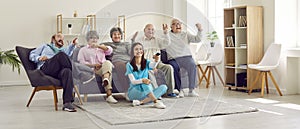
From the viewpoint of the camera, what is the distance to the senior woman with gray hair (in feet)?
13.8

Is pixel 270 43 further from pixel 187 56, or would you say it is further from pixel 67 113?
pixel 67 113

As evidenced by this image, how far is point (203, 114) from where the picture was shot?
4164 millimetres

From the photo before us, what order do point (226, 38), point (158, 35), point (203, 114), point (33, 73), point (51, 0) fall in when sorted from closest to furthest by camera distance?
point (158, 35), point (203, 114), point (33, 73), point (226, 38), point (51, 0)

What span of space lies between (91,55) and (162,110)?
36.0 inches

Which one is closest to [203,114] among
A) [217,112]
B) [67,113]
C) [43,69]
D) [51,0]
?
[217,112]

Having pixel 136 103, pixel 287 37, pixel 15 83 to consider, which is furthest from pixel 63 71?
pixel 15 83

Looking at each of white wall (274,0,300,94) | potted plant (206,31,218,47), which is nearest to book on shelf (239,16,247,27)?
white wall (274,0,300,94)

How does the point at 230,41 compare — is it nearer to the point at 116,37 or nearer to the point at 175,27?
the point at 116,37

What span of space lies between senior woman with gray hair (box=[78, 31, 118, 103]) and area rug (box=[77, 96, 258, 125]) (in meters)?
0.24

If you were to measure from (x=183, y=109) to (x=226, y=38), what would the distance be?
2394 millimetres

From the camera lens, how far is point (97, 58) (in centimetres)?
440

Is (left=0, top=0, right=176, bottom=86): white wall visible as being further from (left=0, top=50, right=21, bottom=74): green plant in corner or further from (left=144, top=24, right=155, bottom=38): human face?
(left=144, top=24, right=155, bottom=38): human face

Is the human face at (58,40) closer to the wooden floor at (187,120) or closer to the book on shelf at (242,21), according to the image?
the wooden floor at (187,120)

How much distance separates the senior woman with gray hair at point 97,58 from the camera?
4.21m
